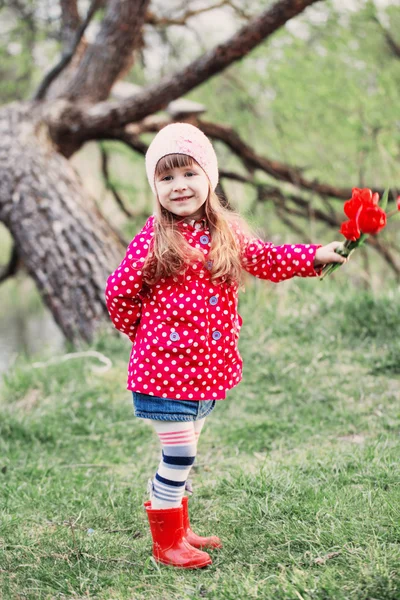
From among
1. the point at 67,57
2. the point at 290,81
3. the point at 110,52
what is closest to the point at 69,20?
A: the point at 67,57

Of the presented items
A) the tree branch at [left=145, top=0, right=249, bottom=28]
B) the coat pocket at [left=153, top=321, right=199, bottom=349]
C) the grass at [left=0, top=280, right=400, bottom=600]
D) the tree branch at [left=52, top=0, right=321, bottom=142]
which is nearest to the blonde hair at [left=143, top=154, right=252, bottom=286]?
the coat pocket at [left=153, top=321, right=199, bottom=349]

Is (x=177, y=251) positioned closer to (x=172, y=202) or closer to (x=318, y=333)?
(x=172, y=202)

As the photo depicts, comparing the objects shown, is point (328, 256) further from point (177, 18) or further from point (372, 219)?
point (177, 18)

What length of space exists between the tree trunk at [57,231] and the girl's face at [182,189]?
8.93 feet

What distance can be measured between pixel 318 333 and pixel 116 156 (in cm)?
532

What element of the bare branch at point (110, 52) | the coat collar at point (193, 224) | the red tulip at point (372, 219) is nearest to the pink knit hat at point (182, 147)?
the coat collar at point (193, 224)

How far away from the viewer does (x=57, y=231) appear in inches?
204

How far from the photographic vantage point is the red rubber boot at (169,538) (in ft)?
7.26

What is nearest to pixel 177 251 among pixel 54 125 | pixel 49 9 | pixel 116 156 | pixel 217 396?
pixel 217 396

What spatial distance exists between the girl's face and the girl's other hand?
0.44 m

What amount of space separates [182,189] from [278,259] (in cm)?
42

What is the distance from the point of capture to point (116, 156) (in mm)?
8891

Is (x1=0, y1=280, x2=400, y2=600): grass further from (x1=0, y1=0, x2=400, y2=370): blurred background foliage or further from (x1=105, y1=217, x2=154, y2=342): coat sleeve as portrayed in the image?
(x1=0, y1=0, x2=400, y2=370): blurred background foliage

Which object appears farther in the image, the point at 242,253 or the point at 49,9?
the point at 49,9
